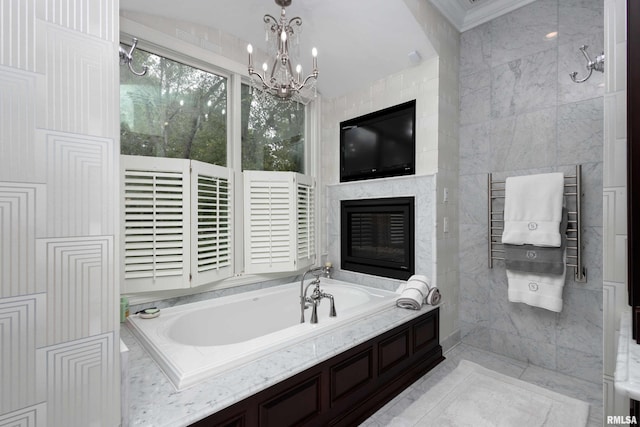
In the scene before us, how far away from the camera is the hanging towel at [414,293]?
232 cm

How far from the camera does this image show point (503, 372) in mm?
2361

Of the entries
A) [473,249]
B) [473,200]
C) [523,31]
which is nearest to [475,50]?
[523,31]

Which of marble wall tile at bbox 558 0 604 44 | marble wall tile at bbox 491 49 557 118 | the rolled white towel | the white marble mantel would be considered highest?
marble wall tile at bbox 558 0 604 44

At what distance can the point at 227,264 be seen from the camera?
248cm

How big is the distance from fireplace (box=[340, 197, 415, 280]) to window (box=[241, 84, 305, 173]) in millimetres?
830

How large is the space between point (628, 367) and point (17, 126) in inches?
70.2

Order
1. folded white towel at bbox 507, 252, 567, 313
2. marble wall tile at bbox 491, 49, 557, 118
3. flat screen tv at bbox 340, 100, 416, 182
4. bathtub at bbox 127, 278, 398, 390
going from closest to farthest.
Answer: bathtub at bbox 127, 278, 398, 390 → folded white towel at bbox 507, 252, 567, 313 → marble wall tile at bbox 491, 49, 557, 118 → flat screen tv at bbox 340, 100, 416, 182

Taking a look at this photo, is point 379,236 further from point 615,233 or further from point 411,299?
point 615,233

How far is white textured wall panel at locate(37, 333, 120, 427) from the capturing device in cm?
81

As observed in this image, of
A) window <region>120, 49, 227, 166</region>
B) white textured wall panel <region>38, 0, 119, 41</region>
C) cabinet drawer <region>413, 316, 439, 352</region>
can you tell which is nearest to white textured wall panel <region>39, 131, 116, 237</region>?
white textured wall panel <region>38, 0, 119, 41</region>

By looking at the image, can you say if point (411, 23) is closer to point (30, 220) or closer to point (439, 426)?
point (30, 220)

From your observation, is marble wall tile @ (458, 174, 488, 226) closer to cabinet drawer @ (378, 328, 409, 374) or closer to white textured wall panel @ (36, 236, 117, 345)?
cabinet drawer @ (378, 328, 409, 374)

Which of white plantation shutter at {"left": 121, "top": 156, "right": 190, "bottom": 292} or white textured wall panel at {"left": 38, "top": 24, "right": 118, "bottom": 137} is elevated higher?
white textured wall panel at {"left": 38, "top": 24, "right": 118, "bottom": 137}

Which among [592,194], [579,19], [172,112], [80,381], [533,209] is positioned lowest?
[80,381]
